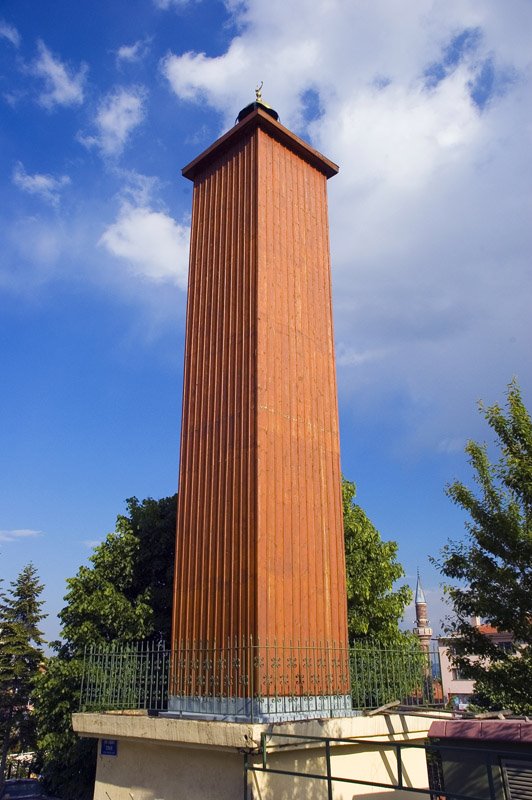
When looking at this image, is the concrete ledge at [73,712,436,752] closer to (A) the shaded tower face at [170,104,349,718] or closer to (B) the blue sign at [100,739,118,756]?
(B) the blue sign at [100,739,118,756]

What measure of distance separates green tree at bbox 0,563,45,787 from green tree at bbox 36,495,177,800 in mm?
10569

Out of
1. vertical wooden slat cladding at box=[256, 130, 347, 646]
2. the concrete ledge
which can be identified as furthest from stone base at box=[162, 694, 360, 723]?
vertical wooden slat cladding at box=[256, 130, 347, 646]

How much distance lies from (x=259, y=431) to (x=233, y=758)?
205 inches

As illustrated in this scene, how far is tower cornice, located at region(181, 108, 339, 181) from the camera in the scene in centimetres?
1421

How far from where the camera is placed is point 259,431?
1165 centimetres

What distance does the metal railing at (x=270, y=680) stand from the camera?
1014 cm

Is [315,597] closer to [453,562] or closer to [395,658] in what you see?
[395,658]

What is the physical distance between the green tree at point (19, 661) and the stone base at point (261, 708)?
20.9m

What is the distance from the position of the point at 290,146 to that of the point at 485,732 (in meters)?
12.5

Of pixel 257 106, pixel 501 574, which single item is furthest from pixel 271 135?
pixel 501 574

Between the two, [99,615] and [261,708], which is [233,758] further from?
[99,615]

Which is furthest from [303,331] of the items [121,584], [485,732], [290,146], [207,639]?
[121,584]

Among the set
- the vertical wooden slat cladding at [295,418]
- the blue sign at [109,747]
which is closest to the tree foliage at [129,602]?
the blue sign at [109,747]

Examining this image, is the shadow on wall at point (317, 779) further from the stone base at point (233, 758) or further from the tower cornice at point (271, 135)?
the tower cornice at point (271, 135)
